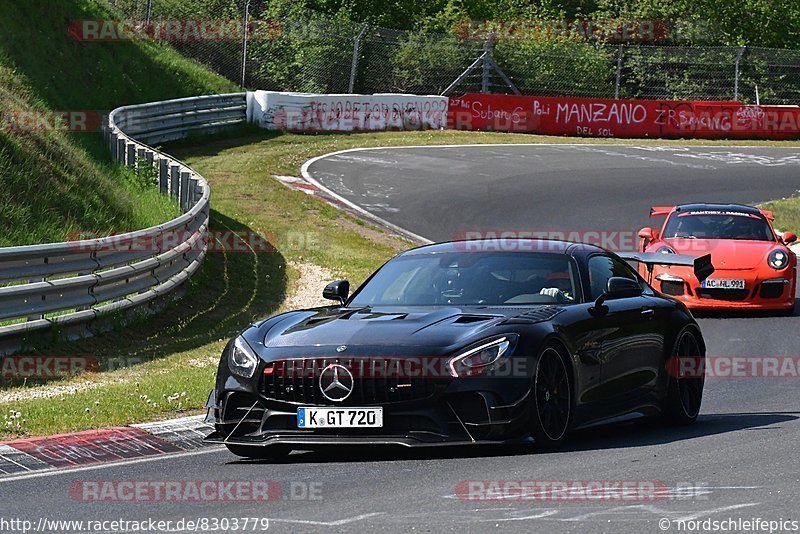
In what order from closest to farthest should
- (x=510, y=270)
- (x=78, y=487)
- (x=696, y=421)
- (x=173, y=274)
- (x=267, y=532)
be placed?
1. (x=267, y=532)
2. (x=78, y=487)
3. (x=510, y=270)
4. (x=696, y=421)
5. (x=173, y=274)

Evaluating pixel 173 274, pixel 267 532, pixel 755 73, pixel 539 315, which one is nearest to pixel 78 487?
pixel 267 532

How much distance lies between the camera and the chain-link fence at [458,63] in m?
39.5

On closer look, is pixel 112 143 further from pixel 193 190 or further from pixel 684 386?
pixel 684 386

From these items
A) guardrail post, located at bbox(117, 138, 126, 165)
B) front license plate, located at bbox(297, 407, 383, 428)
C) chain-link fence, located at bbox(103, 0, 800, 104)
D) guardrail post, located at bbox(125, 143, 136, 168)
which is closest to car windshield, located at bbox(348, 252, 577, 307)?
front license plate, located at bbox(297, 407, 383, 428)

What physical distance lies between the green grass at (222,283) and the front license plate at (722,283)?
532cm

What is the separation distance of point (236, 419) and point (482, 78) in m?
33.3

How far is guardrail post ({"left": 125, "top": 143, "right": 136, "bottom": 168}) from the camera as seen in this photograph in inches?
930

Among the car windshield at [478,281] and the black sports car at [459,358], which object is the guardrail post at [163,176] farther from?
the car windshield at [478,281]

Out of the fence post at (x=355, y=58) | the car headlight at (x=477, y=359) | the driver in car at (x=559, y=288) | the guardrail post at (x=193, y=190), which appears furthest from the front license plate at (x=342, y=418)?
the fence post at (x=355, y=58)

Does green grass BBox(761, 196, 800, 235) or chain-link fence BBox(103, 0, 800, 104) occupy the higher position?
chain-link fence BBox(103, 0, 800, 104)

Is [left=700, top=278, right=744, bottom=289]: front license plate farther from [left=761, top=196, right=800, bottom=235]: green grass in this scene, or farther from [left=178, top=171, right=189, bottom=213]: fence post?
[left=761, top=196, right=800, bottom=235]: green grass

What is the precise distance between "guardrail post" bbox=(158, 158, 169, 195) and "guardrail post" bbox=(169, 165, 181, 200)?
0.26 metres

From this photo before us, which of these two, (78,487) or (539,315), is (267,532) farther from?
(539,315)

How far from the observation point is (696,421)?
32.5 feet
